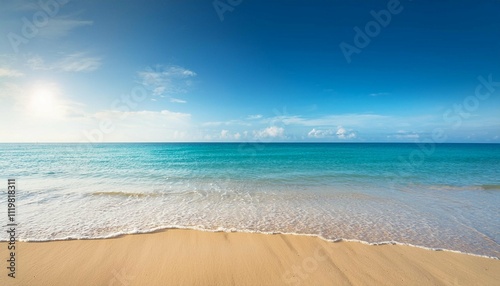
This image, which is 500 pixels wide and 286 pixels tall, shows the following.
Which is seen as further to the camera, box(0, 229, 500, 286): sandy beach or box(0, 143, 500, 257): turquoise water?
box(0, 143, 500, 257): turquoise water

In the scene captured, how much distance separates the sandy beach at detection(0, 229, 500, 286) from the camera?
15.5 ft

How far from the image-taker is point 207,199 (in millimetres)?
10852

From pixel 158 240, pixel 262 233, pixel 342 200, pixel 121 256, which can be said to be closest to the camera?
pixel 121 256

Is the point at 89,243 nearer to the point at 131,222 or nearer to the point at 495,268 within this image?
the point at 131,222

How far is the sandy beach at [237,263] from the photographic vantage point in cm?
473

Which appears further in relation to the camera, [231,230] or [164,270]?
[231,230]

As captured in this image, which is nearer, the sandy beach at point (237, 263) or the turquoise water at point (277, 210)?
the sandy beach at point (237, 263)

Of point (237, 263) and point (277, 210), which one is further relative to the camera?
point (277, 210)

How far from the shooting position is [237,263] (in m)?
5.30

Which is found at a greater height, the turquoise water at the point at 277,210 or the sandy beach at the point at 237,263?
the turquoise water at the point at 277,210

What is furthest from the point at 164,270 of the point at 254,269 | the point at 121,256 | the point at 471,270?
the point at 471,270

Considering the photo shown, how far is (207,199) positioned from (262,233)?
4653mm

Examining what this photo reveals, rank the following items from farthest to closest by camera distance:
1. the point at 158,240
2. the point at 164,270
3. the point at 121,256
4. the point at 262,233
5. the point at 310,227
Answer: the point at 310,227 < the point at 262,233 < the point at 158,240 < the point at 121,256 < the point at 164,270

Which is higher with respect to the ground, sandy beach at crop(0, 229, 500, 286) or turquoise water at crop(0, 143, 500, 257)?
turquoise water at crop(0, 143, 500, 257)
